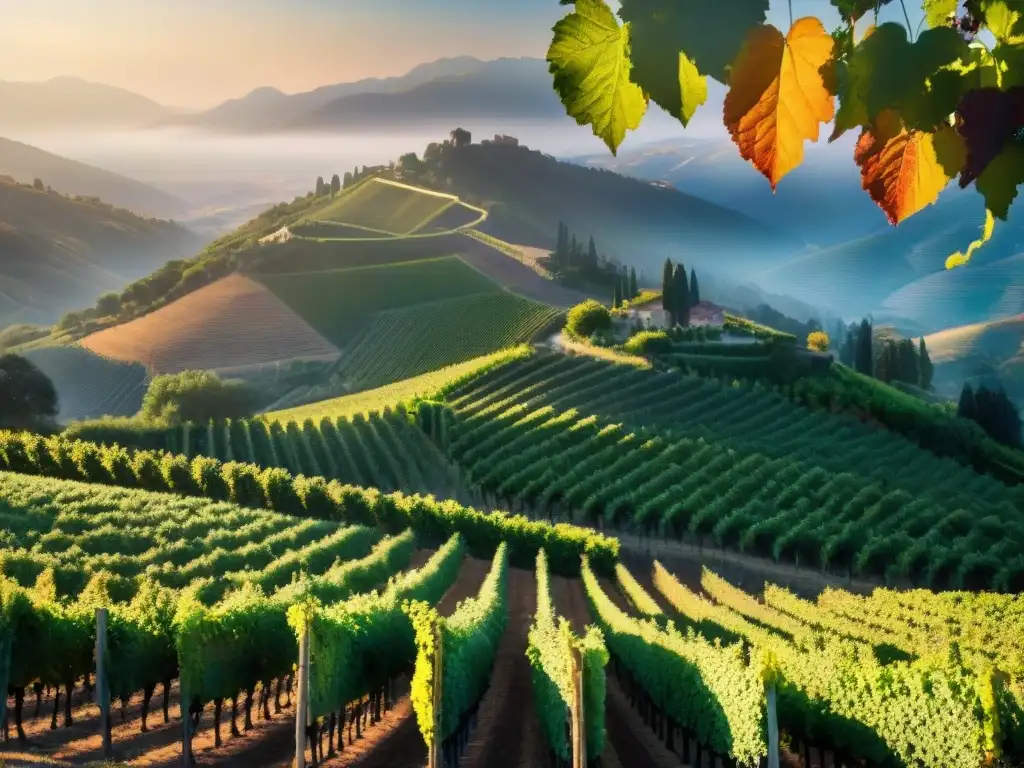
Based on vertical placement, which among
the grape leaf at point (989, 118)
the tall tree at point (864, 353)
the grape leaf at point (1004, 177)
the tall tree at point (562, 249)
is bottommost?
the tall tree at point (864, 353)

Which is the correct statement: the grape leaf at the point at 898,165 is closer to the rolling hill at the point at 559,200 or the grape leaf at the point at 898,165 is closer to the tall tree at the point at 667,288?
the tall tree at the point at 667,288

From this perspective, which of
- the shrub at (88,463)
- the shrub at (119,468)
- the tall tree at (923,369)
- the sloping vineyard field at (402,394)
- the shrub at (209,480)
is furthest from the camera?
the tall tree at (923,369)

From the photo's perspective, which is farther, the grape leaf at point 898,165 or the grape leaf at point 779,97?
the grape leaf at point 898,165

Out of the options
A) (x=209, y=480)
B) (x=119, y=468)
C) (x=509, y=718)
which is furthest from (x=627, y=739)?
(x=119, y=468)

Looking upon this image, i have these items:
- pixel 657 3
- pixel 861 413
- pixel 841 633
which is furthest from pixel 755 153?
pixel 861 413

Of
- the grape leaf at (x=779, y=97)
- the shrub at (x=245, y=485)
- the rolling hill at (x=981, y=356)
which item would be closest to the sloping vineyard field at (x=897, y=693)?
the grape leaf at (x=779, y=97)
